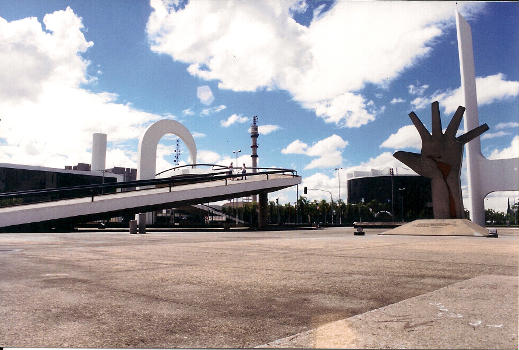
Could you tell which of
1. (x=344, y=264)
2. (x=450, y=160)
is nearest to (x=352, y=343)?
(x=344, y=264)

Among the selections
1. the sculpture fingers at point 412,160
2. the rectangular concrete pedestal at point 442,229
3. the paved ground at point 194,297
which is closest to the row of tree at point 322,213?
the sculpture fingers at point 412,160

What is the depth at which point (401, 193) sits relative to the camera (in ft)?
348

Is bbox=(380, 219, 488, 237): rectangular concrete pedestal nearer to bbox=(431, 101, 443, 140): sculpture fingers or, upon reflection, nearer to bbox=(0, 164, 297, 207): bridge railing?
bbox=(431, 101, 443, 140): sculpture fingers

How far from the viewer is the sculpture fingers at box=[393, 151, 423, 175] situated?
2811cm

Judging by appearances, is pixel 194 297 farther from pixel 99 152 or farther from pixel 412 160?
pixel 99 152

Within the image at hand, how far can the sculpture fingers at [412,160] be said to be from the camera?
92.2ft

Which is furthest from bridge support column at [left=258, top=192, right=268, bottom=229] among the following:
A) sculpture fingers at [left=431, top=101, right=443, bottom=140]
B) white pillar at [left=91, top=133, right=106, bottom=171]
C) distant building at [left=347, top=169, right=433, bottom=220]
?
white pillar at [left=91, top=133, right=106, bottom=171]

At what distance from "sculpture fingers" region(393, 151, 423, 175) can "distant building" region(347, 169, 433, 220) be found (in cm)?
6965

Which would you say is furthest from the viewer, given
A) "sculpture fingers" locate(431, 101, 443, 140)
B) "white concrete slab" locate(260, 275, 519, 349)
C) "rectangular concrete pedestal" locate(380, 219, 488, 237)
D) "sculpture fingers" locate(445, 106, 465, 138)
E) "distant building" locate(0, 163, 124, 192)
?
"distant building" locate(0, 163, 124, 192)

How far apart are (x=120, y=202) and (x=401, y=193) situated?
305 feet

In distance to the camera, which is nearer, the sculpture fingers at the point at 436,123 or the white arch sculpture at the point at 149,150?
the sculpture fingers at the point at 436,123

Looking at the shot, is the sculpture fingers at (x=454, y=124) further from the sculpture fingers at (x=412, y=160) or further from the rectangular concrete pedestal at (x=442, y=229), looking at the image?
the rectangular concrete pedestal at (x=442, y=229)

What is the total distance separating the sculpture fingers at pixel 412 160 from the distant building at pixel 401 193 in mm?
69650

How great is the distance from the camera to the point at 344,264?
7387mm
